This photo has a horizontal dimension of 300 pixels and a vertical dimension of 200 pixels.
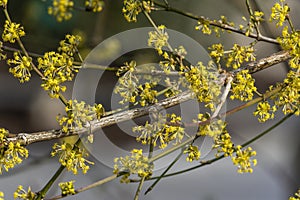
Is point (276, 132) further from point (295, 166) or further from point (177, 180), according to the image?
point (177, 180)

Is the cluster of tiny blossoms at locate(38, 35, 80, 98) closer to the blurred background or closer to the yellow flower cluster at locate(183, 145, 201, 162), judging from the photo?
the yellow flower cluster at locate(183, 145, 201, 162)

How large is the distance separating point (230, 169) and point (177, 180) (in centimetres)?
13

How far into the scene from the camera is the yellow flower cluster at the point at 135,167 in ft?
1.83

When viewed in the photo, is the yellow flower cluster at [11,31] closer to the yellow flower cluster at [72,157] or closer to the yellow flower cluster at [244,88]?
the yellow flower cluster at [72,157]

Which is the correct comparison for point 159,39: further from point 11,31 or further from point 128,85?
point 11,31

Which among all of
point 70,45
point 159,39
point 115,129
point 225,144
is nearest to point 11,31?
point 70,45

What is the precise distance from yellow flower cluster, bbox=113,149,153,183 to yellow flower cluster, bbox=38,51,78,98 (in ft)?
0.34

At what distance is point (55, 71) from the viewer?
0.58 meters

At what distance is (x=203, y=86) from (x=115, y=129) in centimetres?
60

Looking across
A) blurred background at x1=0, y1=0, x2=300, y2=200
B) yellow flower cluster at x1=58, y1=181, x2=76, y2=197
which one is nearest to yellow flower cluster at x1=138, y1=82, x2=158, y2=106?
yellow flower cluster at x1=58, y1=181, x2=76, y2=197

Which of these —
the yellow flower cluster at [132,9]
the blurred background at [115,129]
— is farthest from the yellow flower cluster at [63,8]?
the blurred background at [115,129]

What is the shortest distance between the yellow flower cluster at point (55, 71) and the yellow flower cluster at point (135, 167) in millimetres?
105

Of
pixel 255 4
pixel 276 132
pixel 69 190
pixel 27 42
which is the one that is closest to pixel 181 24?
pixel 255 4

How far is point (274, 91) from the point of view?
1.89ft
